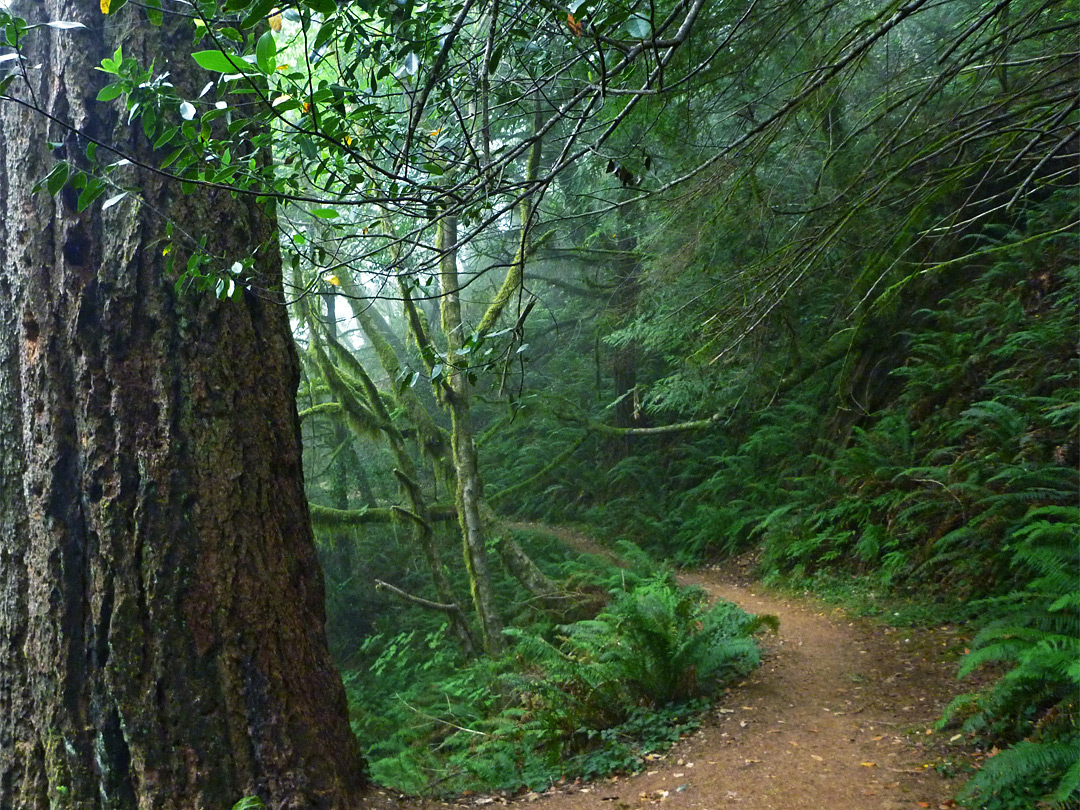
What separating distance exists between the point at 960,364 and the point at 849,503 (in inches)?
83.1

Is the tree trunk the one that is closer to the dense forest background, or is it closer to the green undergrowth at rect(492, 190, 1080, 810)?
the dense forest background

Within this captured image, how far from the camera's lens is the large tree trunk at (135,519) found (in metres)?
3.55

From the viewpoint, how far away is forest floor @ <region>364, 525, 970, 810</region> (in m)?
4.59

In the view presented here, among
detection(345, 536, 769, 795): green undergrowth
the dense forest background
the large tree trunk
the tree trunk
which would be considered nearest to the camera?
the dense forest background

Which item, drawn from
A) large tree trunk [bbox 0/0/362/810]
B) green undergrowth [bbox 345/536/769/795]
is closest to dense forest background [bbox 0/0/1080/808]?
green undergrowth [bbox 345/536/769/795]

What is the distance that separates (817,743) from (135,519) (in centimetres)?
448

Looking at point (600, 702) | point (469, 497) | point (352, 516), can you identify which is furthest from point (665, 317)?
point (352, 516)

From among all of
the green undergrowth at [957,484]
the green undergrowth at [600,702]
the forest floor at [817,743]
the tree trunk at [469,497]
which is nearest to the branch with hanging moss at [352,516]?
the tree trunk at [469,497]

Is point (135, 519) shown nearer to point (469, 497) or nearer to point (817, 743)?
point (817, 743)

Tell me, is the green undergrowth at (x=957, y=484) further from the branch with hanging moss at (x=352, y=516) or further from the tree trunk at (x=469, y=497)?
the branch with hanging moss at (x=352, y=516)

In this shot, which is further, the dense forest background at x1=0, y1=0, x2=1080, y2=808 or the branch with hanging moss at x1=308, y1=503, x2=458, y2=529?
the branch with hanging moss at x1=308, y1=503, x2=458, y2=529

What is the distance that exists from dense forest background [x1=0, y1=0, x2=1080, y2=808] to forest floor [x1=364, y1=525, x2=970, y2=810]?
30 cm

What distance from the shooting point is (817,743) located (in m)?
5.38

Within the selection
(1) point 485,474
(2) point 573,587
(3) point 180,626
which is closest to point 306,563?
(3) point 180,626
